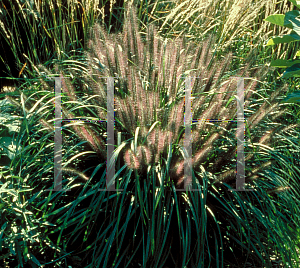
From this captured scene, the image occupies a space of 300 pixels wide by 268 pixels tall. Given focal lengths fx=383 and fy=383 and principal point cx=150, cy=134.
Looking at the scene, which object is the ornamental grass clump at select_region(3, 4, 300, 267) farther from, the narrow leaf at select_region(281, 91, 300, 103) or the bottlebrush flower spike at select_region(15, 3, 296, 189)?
the narrow leaf at select_region(281, 91, 300, 103)

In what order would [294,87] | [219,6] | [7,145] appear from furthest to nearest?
[219,6]
[294,87]
[7,145]

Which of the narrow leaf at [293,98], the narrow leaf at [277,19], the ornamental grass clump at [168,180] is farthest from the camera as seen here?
the narrow leaf at [277,19]

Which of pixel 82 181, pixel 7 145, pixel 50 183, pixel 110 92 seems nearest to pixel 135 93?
pixel 110 92

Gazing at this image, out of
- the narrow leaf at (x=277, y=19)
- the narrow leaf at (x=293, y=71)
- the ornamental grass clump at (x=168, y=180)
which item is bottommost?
the ornamental grass clump at (x=168, y=180)

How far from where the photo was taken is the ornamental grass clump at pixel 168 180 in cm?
169

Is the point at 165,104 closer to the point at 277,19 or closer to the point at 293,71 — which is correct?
the point at 293,71

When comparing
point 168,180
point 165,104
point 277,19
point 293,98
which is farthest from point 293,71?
point 168,180

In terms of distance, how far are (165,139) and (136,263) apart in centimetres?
61

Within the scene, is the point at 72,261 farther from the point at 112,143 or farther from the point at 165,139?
the point at 165,139

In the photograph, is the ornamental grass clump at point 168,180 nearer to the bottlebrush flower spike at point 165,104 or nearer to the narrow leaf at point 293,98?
the bottlebrush flower spike at point 165,104

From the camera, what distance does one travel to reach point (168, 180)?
5.81ft

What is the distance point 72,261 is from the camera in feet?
6.16

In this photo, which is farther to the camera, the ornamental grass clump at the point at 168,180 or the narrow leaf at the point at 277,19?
the narrow leaf at the point at 277,19

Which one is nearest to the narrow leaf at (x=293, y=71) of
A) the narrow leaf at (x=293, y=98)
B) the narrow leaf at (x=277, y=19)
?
the narrow leaf at (x=293, y=98)
